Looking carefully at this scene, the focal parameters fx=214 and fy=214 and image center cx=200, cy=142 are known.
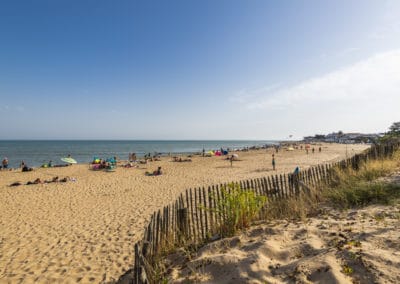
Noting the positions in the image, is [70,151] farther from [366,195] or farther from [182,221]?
[366,195]

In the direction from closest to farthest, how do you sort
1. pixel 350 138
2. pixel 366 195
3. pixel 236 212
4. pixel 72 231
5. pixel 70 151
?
pixel 236 212 → pixel 366 195 → pixel 72 231 → pixel 70 151 → pixel 350 138

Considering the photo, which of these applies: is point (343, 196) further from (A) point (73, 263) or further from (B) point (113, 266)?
(A) point (73, 263)

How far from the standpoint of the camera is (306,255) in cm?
300


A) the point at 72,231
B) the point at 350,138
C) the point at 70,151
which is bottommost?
the point at 70,151

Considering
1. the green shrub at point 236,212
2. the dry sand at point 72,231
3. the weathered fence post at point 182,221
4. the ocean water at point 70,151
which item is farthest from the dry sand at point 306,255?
the ocean water at point 70,151

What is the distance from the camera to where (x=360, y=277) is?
2.42 metres

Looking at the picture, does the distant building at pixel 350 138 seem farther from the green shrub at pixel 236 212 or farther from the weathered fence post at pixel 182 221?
the weathered fence post at pixel 182 221

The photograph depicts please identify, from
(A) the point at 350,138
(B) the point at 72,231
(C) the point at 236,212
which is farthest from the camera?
(A) the point at 350,138

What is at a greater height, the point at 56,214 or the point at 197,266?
the point at 197,266

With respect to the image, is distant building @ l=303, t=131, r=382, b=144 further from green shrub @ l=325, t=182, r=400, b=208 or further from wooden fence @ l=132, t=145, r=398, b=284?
wooden fence @ l=132, t=145, r=398, b=284

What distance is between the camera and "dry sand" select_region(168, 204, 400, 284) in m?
2.54

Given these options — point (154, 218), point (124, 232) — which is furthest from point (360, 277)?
point (124, 232)

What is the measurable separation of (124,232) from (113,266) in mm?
2196

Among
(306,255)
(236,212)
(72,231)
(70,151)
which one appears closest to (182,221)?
(236,212)
